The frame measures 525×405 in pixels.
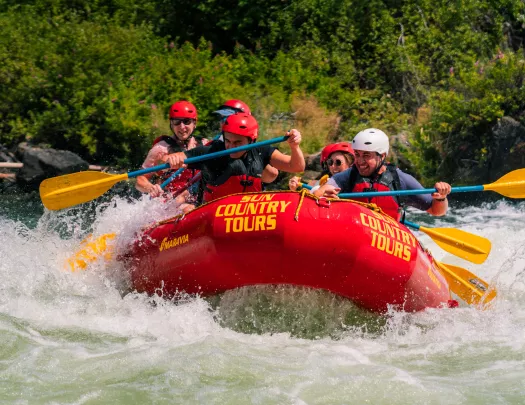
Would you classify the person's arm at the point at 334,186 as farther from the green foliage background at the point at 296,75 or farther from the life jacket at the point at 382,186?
the green foliage background at the point at 296,75

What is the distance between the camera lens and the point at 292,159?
22.9 ft

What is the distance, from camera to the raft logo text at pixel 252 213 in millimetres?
5883

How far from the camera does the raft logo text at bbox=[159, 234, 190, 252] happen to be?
6389 millimetres

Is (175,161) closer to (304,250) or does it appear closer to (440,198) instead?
(304,250)

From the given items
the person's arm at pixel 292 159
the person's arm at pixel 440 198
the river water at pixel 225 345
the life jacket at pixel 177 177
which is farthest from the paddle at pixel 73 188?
the person's arm at pixel 440 198

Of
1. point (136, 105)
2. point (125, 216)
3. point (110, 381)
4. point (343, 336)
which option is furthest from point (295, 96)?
point (110, 381)

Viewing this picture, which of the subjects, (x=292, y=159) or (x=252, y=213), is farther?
(x=292, y=159)

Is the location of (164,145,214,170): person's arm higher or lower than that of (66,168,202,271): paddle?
higher

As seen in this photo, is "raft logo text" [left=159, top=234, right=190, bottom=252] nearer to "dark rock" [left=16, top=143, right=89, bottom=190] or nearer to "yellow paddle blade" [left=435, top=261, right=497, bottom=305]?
"yellow paddle blade" [left=435, top=261, right=497, bottom=305]

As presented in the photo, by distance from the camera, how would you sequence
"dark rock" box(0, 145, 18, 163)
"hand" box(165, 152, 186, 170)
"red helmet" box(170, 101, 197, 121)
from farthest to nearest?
"dark rock" box(0, 145, 18, 163) → "red helmet" box(170, 101, 197, 121) → "hand" box(165, 152, 186, 170)

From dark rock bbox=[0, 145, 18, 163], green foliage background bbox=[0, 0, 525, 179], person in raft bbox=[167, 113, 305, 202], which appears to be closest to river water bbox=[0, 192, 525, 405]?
person in raft bbox=[167, 113, 305, 202]

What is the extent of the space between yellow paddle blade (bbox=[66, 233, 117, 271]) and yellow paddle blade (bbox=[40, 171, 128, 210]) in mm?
444

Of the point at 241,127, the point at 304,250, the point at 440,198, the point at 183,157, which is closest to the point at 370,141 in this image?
the point at 440,198

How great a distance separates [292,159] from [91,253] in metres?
2.02
